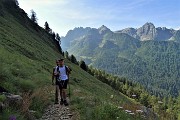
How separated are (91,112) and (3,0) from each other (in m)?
95.4

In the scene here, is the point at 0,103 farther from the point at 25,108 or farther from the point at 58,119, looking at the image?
the point at 58,119

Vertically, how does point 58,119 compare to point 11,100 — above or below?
below

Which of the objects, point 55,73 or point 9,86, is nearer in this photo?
point 9,86

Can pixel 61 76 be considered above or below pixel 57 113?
above

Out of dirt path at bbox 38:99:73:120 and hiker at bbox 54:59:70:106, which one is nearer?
dirt path at bbox 38:99:73:120

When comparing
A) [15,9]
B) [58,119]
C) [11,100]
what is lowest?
[58,119]

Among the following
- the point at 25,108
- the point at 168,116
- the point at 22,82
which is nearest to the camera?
the point at 168,116

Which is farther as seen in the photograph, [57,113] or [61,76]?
[61,76]

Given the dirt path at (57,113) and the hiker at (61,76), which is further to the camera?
the hiker at (61,76)

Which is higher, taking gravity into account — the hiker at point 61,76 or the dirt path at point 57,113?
the hiker at point 61,76

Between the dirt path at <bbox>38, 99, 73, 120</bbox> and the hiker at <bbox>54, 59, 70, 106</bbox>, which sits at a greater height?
the hiker at <bbox>54, 59, 70, 106</bbox>

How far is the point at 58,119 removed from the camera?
14.8 m

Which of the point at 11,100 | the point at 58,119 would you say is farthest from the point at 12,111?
the point at 58,119

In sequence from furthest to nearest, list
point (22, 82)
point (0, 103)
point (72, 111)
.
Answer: point (22, 82), point (72, 111), point (0, 103)
